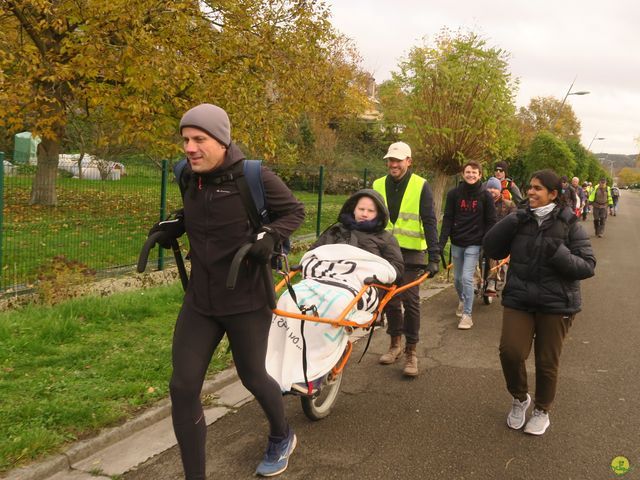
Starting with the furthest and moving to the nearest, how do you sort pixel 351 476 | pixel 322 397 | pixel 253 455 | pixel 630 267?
1. pixel 630 267
2. pixel 322 397
3. pixel 253 455
4. pixel 351 476

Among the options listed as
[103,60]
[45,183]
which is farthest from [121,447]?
[103,60]

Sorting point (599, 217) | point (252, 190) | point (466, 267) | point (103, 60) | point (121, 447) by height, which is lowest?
point (121, 447)

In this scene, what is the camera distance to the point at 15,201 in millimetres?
6613

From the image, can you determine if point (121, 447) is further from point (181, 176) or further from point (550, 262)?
point (550, 262)

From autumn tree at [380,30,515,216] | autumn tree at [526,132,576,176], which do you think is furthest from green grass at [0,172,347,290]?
autumn tree at [526,132,576,176]

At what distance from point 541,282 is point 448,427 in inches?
47.5

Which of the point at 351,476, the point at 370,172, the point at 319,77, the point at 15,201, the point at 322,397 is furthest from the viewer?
the point at 319,77

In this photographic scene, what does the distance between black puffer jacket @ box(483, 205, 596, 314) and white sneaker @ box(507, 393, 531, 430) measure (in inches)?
28.0

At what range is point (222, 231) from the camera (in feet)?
10.1

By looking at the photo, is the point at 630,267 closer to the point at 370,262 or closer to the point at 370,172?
the point at 370,172

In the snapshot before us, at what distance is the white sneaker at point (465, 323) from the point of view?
23.4ft

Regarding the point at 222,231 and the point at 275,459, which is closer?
the point at 222,231

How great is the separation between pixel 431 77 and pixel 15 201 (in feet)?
36.5

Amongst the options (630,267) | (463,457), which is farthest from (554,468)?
(630,267)
